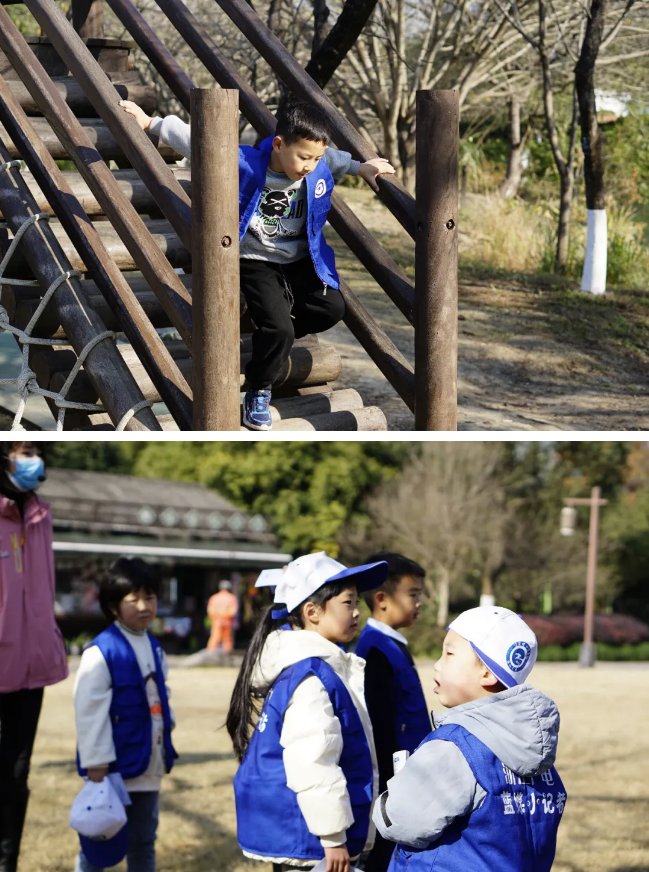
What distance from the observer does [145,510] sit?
19.7 meters

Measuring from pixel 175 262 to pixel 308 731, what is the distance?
327 cm

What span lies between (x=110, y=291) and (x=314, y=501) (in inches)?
588

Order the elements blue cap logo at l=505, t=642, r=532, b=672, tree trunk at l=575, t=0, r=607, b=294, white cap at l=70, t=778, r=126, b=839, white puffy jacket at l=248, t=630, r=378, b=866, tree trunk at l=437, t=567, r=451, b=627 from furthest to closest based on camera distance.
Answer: tree trunk at l=437, t=567, r=451, b=627
tree trunk at l=575, t=0, r=607, b=294
white cap at l=70, t=778, r=126, b=839
white puffy jacket at l=248, t=630, r=378, b=866
blue cap logo at l=505, t=642, r=532, b=672

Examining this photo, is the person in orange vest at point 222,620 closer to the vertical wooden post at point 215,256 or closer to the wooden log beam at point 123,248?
the wooden log beam at point 123,248

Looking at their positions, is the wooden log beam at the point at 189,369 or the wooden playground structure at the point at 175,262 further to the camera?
the wooden log beam at the point at 189,369

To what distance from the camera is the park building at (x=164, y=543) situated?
60.8ft

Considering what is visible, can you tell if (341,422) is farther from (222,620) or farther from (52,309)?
(222,620)

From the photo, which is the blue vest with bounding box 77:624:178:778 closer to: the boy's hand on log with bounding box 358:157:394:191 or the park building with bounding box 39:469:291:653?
the boy's hand on log with bounding box 358:157:394:191

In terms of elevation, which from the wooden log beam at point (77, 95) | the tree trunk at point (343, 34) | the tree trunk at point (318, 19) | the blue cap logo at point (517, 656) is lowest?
the blue cap logo at point (517, 656)

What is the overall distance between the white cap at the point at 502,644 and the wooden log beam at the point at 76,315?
8.05ft

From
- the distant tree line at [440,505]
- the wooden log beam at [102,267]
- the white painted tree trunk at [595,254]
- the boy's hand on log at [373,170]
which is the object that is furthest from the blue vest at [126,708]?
the distant tree line at [440,505]

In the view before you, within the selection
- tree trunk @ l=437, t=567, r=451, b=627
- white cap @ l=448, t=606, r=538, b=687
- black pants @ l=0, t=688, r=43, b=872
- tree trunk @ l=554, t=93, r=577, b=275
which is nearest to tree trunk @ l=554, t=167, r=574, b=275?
tree trunk @ l=554, t=93, r=577, b=275

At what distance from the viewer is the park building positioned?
18531 mm

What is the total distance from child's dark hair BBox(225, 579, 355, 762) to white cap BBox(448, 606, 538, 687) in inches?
29.6
